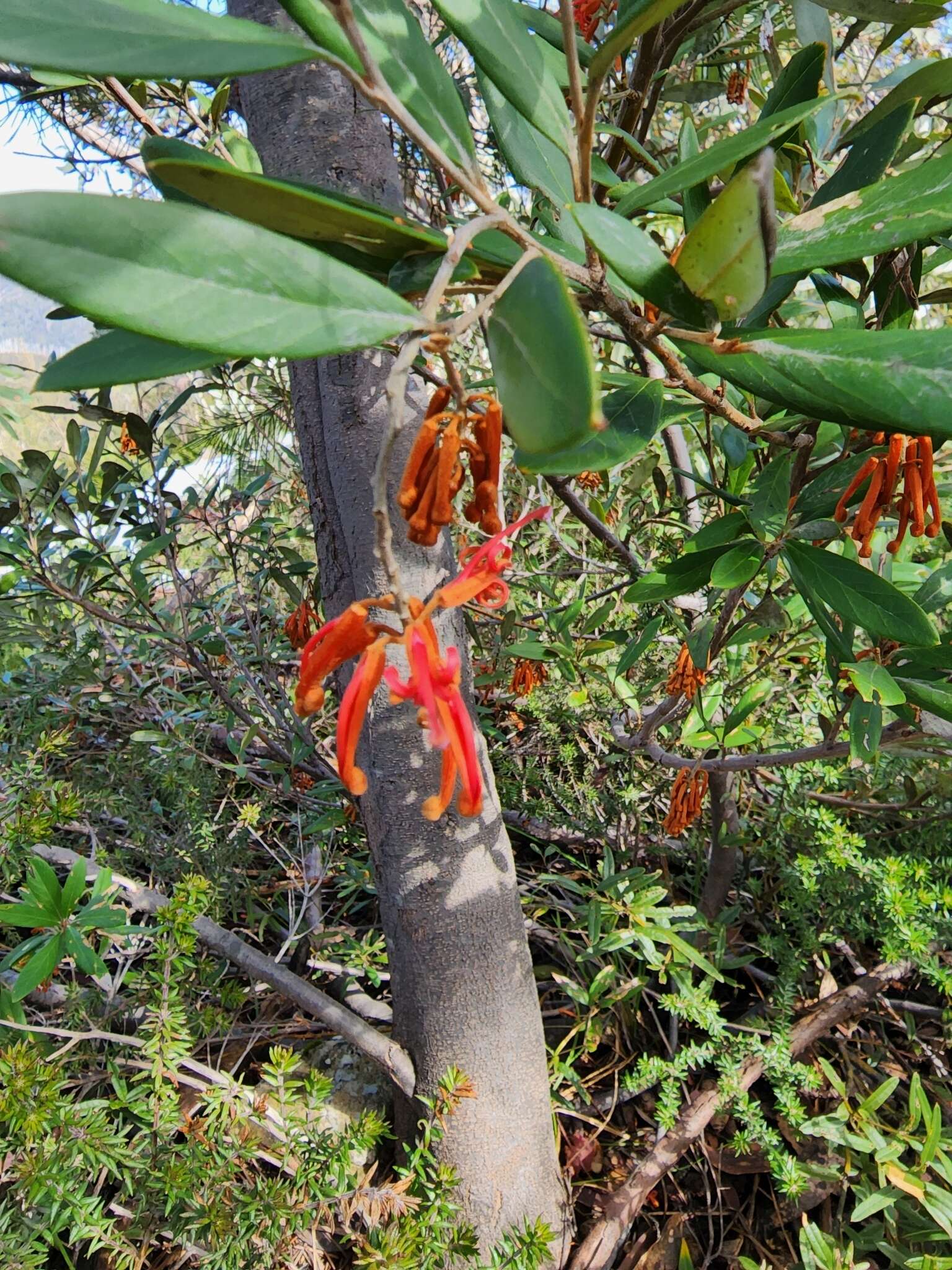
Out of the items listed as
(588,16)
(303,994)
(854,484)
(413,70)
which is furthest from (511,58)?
(303,994)

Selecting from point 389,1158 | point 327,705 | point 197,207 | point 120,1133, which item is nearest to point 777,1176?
point 389,1158

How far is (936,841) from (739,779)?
0.32 meters

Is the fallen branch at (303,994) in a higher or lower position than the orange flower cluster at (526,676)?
lower

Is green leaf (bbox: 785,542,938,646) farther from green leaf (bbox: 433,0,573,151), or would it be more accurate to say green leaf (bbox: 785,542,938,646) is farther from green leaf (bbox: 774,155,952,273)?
green leaf (bbox: 433,0,573,151)

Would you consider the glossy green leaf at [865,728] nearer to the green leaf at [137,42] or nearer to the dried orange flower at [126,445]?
the green leaf at [137,42]

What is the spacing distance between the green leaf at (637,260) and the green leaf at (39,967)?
770 mm

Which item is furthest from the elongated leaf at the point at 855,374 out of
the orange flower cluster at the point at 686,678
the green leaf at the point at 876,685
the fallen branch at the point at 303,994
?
the fallen branch at the point at 303,994

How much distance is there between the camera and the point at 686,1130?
1.06 metres

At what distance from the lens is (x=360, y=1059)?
46.3 inches

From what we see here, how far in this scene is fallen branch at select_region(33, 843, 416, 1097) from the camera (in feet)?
3.24

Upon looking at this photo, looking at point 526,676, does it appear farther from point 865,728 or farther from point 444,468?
point 444,468

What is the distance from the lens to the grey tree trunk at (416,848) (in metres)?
0.88

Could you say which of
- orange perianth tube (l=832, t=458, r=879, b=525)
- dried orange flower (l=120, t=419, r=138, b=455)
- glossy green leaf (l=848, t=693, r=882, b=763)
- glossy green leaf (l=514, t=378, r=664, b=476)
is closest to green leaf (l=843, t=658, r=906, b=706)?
glossy green leaf (l=848, t=693, r=882, b=763)

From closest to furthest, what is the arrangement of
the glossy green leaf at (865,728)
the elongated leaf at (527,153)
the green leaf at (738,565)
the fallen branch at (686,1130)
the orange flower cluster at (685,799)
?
the elongated leaf at (527,153)
the green leaf at (738,565)
the glossy green leaf at (865,728)
the fallen branch at (686,1130)
the orange flower cluster at (685,799)
